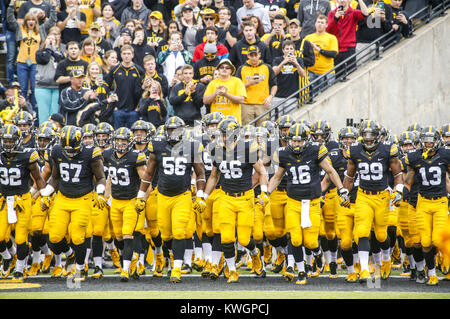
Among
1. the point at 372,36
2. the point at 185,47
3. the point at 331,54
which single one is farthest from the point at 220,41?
the point at 372,36

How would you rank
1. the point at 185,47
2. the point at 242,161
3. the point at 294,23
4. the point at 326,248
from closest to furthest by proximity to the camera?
the point at 242,161 < the point at 326,248 < the point at 294,23 < the point at 185,47

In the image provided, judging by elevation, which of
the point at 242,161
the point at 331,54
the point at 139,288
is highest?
the point at 331,54

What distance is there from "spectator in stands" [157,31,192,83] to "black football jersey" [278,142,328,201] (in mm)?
4864

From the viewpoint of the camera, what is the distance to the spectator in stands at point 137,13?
1712 centimetres

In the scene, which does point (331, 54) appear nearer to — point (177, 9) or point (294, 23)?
point (294, 23)

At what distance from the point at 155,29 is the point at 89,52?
5.22 feet

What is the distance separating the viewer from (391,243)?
1217 centimetres

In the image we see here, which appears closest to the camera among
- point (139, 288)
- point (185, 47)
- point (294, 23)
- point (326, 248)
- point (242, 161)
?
point (139, 288)

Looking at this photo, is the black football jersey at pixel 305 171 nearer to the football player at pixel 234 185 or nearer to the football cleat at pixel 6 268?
the football player at pixel 234 185

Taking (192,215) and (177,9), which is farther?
(177,9)

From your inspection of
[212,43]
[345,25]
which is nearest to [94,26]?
[212,43]

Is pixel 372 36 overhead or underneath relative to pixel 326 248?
overhead

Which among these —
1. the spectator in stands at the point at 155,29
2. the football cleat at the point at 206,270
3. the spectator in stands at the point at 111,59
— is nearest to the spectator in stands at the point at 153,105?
the spectator in stands at the point at 111,59

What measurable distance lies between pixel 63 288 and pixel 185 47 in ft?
23.6
